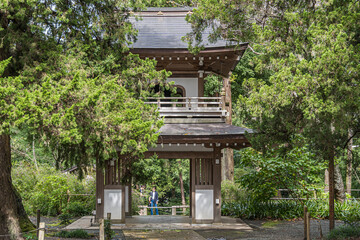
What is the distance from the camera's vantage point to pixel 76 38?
8914 millimetres

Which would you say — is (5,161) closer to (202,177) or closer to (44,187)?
(202,177)

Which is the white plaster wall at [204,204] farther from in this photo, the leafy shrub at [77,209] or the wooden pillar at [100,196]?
the leafy shrub at [77,209]

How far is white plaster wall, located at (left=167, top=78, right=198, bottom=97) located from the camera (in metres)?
15.2

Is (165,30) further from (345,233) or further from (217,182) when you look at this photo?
(345,233)

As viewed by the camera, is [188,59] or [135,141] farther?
[188,59]

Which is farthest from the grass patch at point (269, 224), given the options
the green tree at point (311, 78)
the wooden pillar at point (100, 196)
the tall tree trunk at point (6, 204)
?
the tall tree trunk at point (6, 204)

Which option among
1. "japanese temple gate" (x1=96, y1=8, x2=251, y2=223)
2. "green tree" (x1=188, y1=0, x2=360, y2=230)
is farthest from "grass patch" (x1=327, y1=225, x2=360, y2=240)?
"japanese temple gate" (x1=96, y1=8, x2=251, y2=223)

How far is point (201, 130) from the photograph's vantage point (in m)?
13.3

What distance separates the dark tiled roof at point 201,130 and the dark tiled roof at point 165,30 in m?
2.78

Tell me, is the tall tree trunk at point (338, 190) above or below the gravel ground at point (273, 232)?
above

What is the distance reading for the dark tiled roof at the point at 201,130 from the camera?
12789 millimetres

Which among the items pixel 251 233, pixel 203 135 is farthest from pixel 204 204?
pixel 203 135

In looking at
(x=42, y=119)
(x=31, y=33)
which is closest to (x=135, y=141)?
(x=42, y=119)

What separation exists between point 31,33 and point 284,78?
18.3 feet
